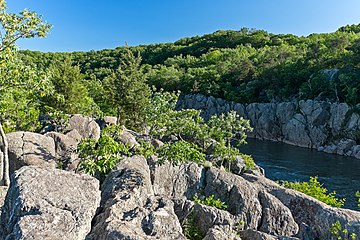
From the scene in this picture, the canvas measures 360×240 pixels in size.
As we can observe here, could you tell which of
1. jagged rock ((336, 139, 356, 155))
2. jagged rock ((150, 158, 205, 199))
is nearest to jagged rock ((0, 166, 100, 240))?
jagged rock ((150, 158, 205, 199))

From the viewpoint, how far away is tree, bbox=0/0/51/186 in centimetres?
1043

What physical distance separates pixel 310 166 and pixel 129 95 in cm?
2229

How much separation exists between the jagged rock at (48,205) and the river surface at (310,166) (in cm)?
2238

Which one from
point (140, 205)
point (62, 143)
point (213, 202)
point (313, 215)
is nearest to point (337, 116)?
point (313, 215)

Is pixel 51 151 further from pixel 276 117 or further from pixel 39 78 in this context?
pixel 276 117

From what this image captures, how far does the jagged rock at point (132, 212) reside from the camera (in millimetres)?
6207

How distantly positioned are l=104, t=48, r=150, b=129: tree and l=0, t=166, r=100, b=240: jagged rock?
70.8 feet

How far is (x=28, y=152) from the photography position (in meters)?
12.2

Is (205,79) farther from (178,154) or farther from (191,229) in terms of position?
(191,229)

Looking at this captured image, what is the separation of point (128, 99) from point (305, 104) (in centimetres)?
3717

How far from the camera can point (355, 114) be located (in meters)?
49.3

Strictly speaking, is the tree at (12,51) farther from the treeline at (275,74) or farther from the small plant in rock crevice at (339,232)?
the treeline at (275,74)

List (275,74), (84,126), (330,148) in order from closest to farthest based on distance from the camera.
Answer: (84,126), (330,148), (275,74)

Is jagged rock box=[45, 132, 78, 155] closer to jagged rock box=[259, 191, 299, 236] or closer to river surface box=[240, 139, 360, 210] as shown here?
jagged rock box=[259, 191, 299, 236]
